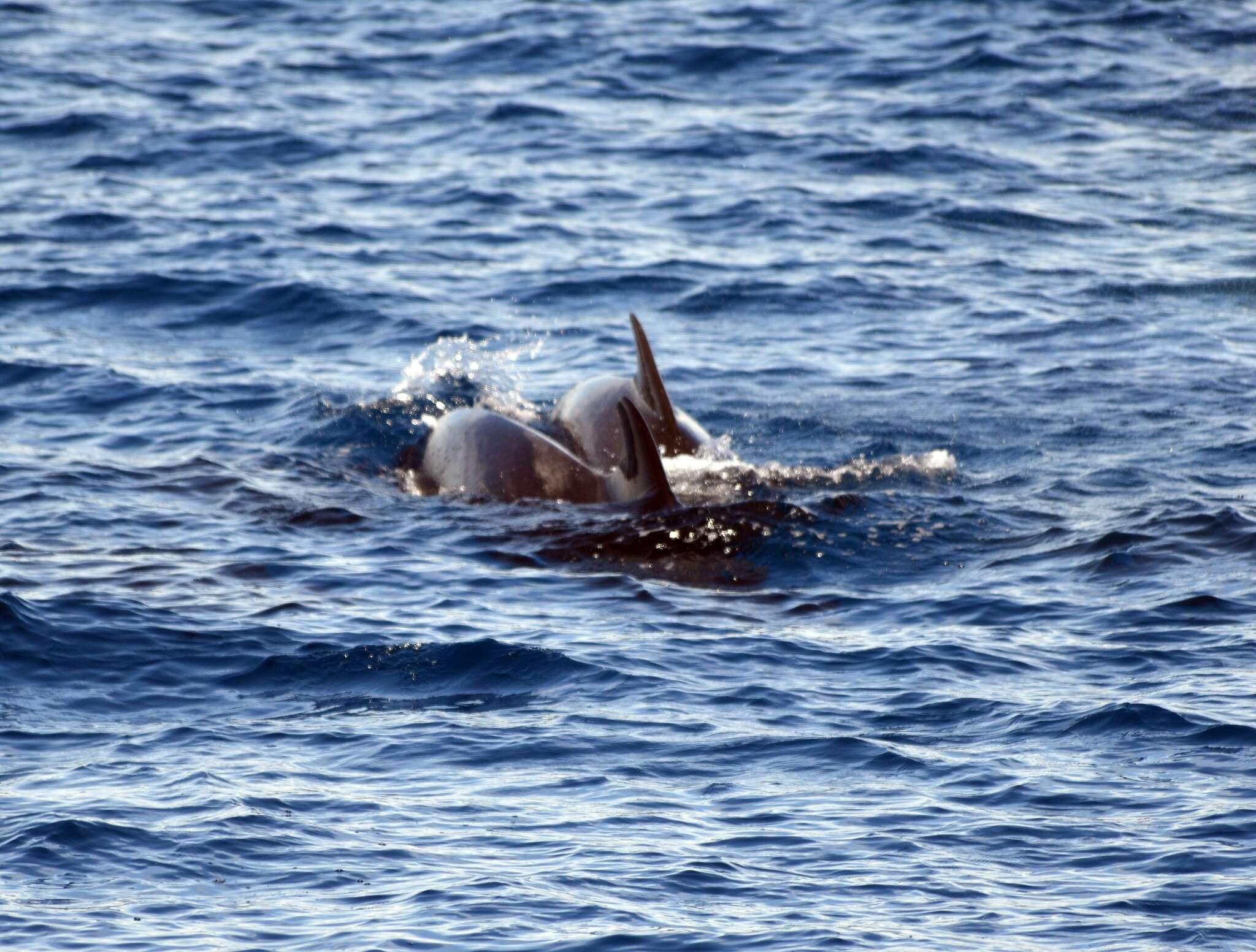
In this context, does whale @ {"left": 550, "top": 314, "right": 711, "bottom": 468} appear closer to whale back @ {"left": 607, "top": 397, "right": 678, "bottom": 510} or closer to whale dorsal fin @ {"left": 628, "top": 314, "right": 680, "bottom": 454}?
whale dorsal fin @ {"left": 628, "top": 314, "right": 680, "bottom": 454}

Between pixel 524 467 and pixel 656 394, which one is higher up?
pixel 656 394

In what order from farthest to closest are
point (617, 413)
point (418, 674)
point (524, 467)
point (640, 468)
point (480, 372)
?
point (480, 372)
point (617, 413)
point (524, 467)
point (640, 468)
point (418, 674)

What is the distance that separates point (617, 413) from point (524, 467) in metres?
1.26

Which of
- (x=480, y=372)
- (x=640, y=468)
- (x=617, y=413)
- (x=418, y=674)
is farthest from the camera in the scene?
(x=480, y=372)

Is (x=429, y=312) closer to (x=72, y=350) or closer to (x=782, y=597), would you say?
(x=72, y=350)

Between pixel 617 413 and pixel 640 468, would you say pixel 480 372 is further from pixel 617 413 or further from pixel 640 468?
pixel 640 468

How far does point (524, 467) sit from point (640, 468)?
1483mm

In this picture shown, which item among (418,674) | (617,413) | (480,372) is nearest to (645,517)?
(617,413)

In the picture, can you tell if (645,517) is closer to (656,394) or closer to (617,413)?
(656,394)

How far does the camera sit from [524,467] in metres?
14.7

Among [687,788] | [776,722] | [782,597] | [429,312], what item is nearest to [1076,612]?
[782,597]

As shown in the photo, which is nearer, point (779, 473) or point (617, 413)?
point (779, 473)

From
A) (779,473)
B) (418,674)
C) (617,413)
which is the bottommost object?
(418,674)

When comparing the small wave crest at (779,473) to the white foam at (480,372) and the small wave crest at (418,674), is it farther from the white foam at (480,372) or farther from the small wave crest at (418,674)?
the small wave crest at (418,674)
